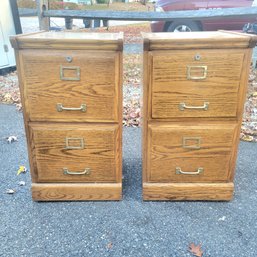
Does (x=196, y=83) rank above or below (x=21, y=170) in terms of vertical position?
above

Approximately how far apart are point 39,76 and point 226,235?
4.47 feet

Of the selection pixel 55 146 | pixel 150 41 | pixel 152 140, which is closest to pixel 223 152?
pixel 152 140

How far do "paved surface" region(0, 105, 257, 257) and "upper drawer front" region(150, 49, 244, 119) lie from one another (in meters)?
0.61

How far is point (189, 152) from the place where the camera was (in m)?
1.73

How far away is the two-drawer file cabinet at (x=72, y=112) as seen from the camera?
4.88 feet

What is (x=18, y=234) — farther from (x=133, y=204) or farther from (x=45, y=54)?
(x=45, y=54)

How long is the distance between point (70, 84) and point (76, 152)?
0.43 meters

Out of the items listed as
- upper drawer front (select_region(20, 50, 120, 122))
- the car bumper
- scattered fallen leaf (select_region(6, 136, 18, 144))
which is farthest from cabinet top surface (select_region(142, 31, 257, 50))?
the car bumper

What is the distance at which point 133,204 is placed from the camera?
1.82 meters

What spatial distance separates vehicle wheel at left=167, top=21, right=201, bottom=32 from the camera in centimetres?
490

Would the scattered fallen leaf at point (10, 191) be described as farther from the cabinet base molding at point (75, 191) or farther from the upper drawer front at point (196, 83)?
the upper drawer front at point (196, 83)

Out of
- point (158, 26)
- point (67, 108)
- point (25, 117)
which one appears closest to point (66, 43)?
point (67, 108)

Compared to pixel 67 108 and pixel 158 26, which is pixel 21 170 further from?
pixel 158 26

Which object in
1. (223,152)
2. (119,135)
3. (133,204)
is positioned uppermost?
(119,135)
